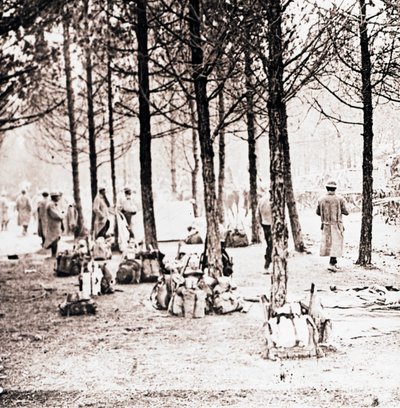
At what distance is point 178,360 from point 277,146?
267 cm

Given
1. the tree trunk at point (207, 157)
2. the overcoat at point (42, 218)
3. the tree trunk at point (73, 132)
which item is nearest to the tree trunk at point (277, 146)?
the tree trunk at point (207, 157)

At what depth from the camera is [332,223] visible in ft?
42.1

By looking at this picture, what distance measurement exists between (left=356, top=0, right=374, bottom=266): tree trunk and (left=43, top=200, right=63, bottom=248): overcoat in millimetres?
7538

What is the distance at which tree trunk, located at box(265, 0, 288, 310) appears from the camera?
7.11 metres

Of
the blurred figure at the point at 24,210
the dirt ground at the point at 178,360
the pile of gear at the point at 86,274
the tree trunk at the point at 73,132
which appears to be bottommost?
the dirt ground at the point at 178,360

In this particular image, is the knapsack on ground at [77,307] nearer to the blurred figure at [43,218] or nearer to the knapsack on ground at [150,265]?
the knapsack on ground at [150,265]

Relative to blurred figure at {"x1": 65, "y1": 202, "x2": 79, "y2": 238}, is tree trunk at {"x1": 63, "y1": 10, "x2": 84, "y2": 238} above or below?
above

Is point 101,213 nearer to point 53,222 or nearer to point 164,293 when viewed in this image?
point 53,222

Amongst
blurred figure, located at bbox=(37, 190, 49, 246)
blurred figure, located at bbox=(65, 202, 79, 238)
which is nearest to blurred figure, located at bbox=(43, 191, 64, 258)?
blurred figure, located at bbox=(37, 190, 49, 246)

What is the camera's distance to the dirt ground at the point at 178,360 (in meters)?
5.41

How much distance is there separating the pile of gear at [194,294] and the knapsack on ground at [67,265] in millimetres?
4132

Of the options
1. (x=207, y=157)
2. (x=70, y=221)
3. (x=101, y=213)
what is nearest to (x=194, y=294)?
(x=207, y=157)

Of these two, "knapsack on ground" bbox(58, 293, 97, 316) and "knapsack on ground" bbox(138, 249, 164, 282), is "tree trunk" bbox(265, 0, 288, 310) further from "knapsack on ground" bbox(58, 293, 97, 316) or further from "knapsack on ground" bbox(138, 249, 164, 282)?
"knapsack on ground" bbox(138, 249, 164, 282)

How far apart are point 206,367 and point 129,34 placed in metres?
9.08
